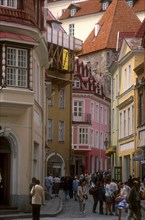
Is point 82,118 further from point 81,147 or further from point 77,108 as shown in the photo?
point 81,147

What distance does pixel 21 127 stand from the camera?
2947 centimetres

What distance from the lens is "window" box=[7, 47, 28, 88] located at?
28641mm

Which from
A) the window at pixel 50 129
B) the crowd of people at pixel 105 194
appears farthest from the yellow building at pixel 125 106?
the window at pixel 50 129

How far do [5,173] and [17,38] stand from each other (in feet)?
18.3

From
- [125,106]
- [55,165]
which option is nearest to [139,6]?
[55,165]

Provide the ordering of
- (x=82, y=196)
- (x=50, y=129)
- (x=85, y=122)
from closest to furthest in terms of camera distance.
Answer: (x=82, y=196)
(x=50, y=129)
(x=85, y=122)

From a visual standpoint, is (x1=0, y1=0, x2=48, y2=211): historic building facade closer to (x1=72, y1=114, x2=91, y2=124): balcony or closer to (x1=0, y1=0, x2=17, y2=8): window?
(x1=0, y1=0, x2=17, y2=8): window

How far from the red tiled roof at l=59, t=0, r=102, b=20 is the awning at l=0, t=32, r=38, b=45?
81801 mm

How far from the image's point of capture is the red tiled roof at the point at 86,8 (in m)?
110

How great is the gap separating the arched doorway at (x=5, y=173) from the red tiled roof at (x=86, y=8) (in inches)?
3226

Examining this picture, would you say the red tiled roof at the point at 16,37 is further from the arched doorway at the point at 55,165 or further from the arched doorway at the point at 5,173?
the arched doorway at the point at 55,165

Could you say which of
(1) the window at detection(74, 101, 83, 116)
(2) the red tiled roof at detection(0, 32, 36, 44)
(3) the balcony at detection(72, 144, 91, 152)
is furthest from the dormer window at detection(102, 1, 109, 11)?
(2) the red tiled roof at detection(0, 32, 36, 44)

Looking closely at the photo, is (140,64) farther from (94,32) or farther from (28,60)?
(94,32)

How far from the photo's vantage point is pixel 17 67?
28797 mm
